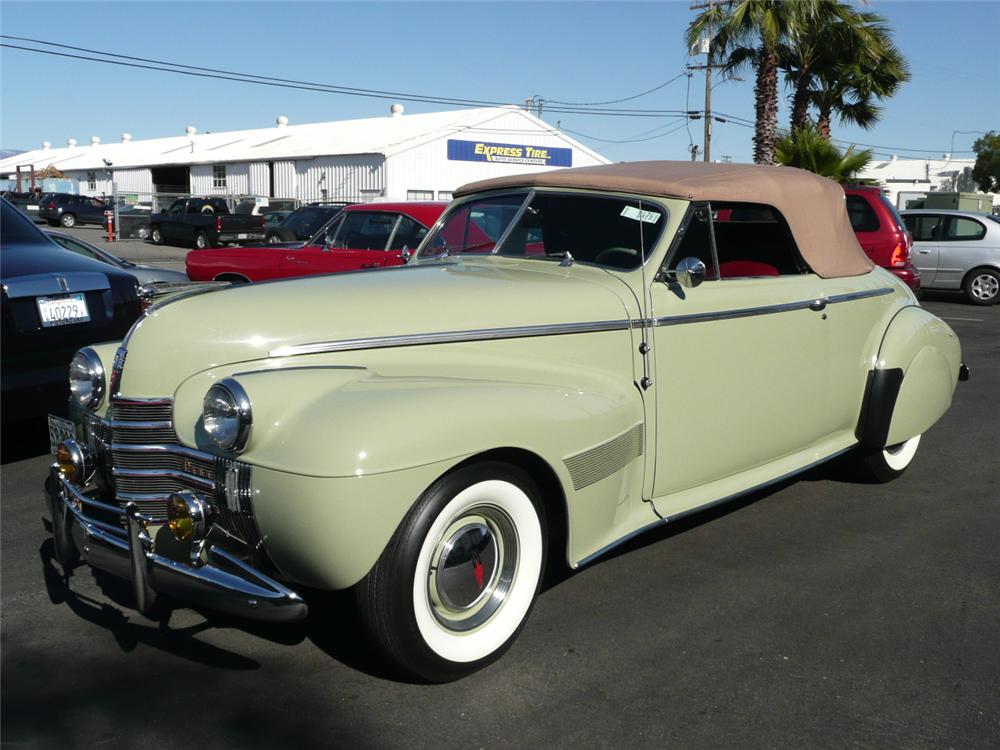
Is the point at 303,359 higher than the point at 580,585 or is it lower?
higher

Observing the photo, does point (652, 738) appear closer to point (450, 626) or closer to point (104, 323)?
point (450, 626)

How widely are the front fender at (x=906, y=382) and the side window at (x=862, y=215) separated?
6801 mm

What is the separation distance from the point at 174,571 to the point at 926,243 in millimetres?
15494

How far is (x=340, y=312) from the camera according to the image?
11.0ft

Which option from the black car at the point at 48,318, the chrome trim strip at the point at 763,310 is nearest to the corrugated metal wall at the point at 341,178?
the black car at the point at 48,318

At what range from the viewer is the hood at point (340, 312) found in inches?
126

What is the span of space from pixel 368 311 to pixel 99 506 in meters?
1.13

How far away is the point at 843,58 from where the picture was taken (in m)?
21.1

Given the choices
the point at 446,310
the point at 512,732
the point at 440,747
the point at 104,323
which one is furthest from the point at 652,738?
the point at 104,323

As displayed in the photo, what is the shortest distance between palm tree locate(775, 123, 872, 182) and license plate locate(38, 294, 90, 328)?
15213 mm


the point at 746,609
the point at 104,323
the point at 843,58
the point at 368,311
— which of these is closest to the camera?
the point at 368,311

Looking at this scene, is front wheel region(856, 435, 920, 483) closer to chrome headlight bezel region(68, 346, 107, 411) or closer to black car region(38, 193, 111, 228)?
chrome headlight bezel region(68, 346, 107, 411)

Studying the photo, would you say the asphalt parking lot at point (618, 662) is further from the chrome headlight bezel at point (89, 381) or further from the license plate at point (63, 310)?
the license plate at point (63, 310)

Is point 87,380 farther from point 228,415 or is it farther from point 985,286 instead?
point 985,286
